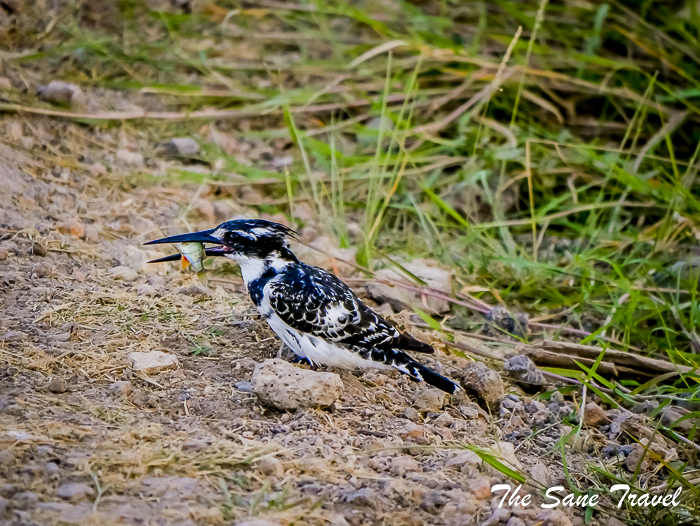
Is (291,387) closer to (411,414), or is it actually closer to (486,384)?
(411,414)

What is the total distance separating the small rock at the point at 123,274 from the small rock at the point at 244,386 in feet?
3.17

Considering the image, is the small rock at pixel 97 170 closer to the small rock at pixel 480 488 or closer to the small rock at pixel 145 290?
the small rock at pixel 145 290

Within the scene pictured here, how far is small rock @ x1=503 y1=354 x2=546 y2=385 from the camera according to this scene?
3.52 metres

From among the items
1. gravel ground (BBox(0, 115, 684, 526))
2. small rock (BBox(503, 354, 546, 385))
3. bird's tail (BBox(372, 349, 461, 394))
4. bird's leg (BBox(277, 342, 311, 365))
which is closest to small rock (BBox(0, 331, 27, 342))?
gravel ground (BBox(0, 115, 684, 526))

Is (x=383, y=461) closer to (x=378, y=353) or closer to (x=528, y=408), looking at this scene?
(x=378, y=353)

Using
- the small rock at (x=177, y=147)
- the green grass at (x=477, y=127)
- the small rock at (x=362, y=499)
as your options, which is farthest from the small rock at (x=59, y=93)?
the small rock at (x=362, y=499)

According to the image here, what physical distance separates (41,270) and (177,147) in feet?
6.02

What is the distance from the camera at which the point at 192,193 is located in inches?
186

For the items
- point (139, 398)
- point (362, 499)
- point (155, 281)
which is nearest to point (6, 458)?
point (139, 398)

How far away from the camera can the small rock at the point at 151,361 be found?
2.94 meters

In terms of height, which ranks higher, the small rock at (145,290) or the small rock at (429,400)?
the small rock at (145,290)

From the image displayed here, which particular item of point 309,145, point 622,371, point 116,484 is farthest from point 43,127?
point 622,371

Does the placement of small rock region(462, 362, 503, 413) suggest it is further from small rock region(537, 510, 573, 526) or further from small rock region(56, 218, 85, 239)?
small rock region(56, 218, 85, 239)

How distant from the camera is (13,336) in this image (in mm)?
2941
